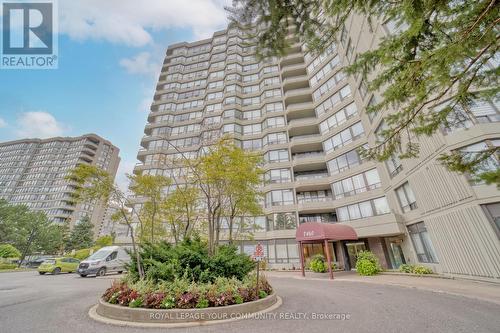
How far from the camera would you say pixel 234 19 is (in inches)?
159

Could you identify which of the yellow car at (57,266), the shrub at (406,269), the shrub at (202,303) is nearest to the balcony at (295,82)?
the shrub at (406,269)

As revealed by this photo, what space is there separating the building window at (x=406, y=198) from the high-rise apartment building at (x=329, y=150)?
145 millimetres

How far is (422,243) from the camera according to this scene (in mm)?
15305

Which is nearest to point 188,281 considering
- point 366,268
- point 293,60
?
point 366,268

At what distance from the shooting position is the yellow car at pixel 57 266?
18859 millimetres

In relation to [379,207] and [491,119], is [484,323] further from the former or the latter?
[379,207]

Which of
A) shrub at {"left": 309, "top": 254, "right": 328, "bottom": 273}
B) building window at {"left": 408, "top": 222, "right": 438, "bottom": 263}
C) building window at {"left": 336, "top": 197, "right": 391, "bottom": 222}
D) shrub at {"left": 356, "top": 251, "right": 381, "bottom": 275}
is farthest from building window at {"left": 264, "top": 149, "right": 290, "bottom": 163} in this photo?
building window at {"left": 408, "top": 222, "right": 438, "bottom": 263}

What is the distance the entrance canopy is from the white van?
13971mm

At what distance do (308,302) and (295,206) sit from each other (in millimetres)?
17697

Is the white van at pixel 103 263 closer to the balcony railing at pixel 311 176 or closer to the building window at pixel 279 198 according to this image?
the building window at pixel 279 198

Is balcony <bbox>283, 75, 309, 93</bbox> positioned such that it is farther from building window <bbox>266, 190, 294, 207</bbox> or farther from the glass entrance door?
the glass entrance door

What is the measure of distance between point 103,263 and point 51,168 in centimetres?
9059

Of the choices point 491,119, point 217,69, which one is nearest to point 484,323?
point 491,119

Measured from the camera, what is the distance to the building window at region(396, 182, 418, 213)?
638 inches
